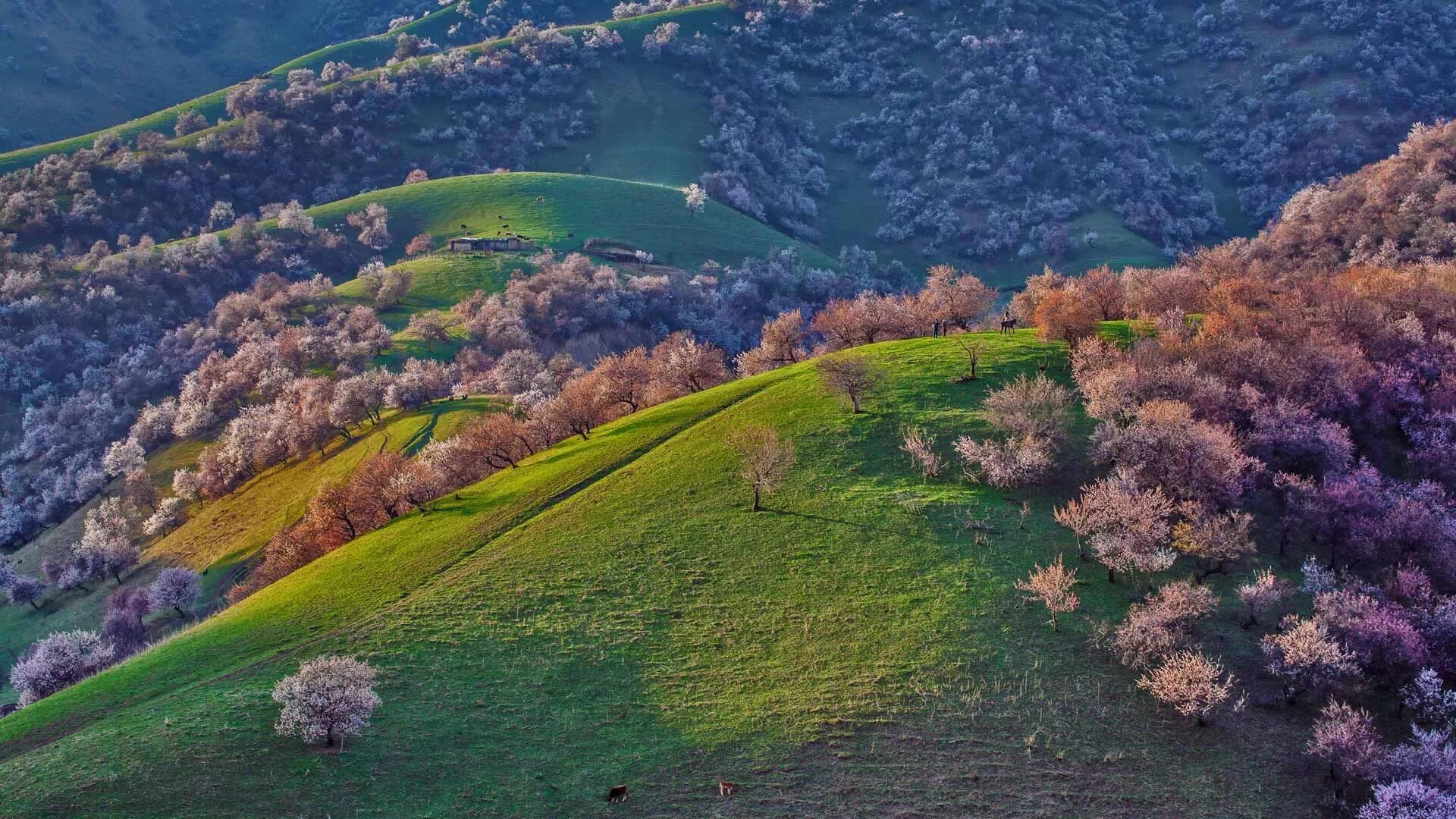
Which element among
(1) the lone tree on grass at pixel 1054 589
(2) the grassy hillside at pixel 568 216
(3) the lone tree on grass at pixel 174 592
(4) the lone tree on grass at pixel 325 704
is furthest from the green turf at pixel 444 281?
(1) the lone tree on grass at pixel 1054 589

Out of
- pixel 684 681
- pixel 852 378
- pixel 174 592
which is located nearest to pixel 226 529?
pixel 174 592

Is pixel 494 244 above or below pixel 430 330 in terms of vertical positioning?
above

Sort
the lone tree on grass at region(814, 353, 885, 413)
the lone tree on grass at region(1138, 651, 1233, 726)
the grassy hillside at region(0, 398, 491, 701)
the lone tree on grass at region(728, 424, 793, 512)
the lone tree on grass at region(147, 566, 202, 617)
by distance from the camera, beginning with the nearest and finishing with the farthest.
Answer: the lone tree on grass at region(1138, 651, 1233, 726) < the lone tree on grass at region(728, 424, 793, 512) < the lone tree on grass at region(814, 353, 885, 413) < the lone tree on grass at region(147, 566, 202, 617) < the grassy hillside at region(0, 398, 491, 701)

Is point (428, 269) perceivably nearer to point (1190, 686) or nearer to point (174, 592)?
point (174, 592)

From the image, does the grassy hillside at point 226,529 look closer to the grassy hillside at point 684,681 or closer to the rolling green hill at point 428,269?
the rolling green hill at point 428,269

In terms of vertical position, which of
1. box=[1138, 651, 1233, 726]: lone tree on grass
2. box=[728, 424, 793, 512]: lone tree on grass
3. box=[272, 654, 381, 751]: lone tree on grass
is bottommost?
box=[1138, 651, 1233, 726]: lone tree on grass

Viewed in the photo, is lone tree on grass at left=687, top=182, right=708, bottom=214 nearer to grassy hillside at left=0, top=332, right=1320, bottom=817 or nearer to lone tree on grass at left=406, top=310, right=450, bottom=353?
lone tree on grass at left=406, top=310, right=450, bottom=353

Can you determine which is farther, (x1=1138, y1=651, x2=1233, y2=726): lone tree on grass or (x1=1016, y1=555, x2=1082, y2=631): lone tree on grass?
(x1=1016, y1=555, x2=1082, y2=631): lone tree on grass

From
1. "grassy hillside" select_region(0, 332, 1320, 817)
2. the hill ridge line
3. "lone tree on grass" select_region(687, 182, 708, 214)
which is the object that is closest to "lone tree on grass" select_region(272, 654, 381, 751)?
"grassy hillside" select_region(0, 332, 1320, 817)
